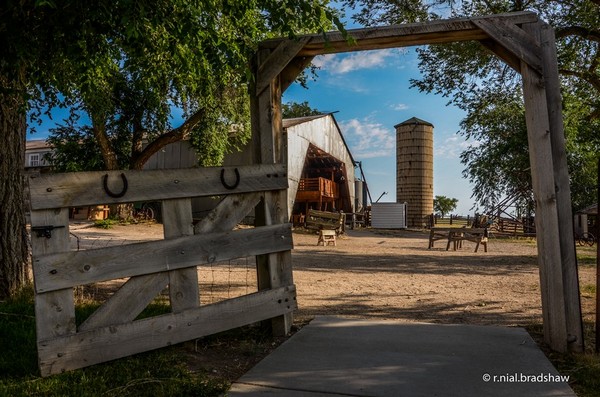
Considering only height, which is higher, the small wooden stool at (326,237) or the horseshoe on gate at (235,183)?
the horseshoe on gate at (235,183)

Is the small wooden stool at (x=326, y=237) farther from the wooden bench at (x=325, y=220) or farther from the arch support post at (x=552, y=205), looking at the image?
the arch support post at (x=552, y=205)

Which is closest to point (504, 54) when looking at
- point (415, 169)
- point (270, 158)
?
point (270, 158)

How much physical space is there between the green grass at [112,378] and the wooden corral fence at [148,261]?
0.40 feet

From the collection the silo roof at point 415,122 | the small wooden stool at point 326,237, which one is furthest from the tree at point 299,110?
the small wooden stool at point 326,237

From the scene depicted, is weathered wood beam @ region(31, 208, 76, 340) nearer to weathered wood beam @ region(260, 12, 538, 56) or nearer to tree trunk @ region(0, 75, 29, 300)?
weathered wood beam @ region(260, 12, 538, 56)

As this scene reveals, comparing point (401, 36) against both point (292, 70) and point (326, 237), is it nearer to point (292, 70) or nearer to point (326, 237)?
point (292, 70)

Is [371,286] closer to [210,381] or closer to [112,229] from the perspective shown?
[210,381]

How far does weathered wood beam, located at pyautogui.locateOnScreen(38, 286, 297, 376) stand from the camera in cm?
371

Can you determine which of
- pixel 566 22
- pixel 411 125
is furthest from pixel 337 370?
pixel 411 125

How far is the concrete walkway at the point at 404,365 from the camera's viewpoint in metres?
3.47

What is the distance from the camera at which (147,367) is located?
3891 millimetres

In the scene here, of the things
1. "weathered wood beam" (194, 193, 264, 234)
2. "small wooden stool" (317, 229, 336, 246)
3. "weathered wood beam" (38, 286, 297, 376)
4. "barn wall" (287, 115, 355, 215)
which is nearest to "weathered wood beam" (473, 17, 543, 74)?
"weathered wood beam" (194, 193, 264, 234)

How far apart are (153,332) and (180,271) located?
1.82 feet

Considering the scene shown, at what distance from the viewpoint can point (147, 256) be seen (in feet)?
13.3
